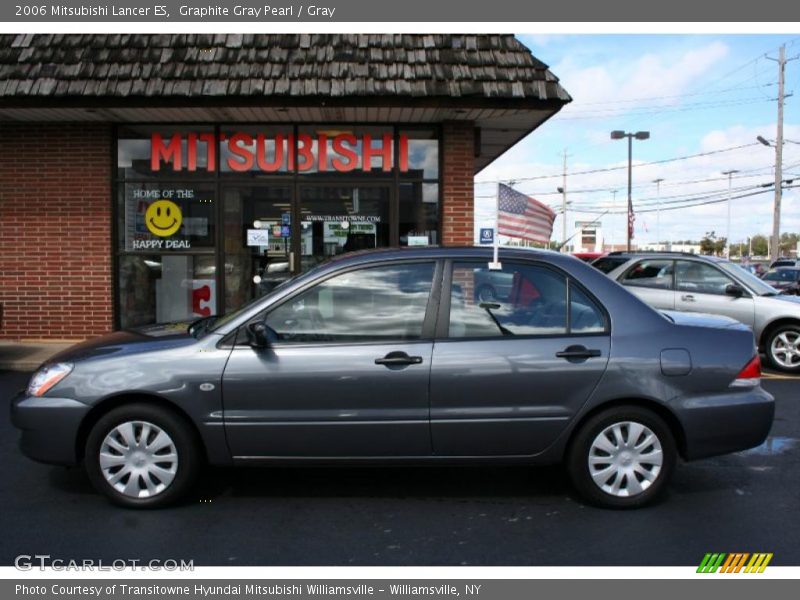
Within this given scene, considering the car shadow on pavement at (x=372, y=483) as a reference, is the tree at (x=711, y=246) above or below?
above

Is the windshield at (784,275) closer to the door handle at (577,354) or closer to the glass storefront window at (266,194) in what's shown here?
the glass storefront window at (266,194)

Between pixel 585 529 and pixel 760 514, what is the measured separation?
45.7 inches

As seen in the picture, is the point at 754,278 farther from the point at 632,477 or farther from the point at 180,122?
the point at 180,122

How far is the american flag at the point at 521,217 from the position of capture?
18.4ft

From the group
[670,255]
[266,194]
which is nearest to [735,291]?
[670,255]

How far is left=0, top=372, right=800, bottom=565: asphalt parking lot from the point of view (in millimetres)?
3793

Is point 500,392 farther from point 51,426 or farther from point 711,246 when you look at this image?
point 711,246

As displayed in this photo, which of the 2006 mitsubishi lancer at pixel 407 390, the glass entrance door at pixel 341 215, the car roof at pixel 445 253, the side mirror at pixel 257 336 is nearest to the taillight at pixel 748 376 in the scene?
the 2006 mitsubishi lancer at pixel 407 390

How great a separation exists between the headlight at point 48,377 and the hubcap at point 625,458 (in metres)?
3.26

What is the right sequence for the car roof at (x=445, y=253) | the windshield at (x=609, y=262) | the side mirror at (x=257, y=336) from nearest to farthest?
the side mirror at (x=257, y=336), the car roof at (x=445, y=253), the windshield at (x=609, y=262)

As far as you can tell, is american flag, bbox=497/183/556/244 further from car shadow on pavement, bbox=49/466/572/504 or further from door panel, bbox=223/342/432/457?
car shadow on pavement, bbox=49/466/572/504

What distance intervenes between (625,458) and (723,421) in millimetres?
651

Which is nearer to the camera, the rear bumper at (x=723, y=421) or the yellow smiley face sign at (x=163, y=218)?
the rear bumper at (x=723, y=421)

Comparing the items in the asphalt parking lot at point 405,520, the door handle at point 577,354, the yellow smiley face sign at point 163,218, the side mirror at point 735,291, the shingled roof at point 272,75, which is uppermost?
the shingled roof at point 272,75
